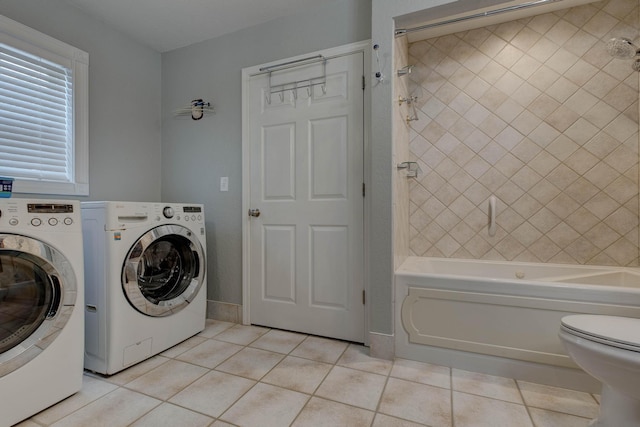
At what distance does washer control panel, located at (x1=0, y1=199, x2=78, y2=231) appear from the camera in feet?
3.91

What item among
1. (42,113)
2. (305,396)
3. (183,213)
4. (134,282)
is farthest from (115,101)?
(305,396)

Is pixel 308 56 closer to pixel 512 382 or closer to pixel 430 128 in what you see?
pixel 430 128

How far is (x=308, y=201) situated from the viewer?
7.06ft

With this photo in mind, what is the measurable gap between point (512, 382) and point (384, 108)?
64.7 inches

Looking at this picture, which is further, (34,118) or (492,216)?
(492,216)

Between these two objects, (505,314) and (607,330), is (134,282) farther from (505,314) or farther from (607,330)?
(607,330)

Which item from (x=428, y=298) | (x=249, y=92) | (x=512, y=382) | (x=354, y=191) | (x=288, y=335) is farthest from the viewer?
(x=249, y=92)

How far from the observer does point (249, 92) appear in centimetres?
233

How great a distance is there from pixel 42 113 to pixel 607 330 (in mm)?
3146

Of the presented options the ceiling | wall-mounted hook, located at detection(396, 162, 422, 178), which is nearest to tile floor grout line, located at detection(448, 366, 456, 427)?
wall-mounted hook, located at detection(396, 162, 422, 178)

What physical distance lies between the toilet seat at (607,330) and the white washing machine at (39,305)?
2.13 m

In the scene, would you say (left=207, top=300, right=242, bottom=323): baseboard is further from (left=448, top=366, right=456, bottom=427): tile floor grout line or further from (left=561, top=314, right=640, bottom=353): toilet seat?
(left=561, top=314, right=640, bottom=353): toilet seat

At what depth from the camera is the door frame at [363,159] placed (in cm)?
196

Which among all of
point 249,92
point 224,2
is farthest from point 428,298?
point 224,2
